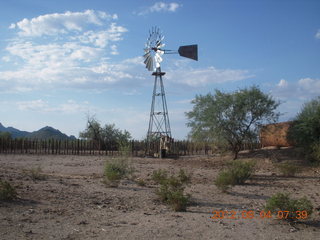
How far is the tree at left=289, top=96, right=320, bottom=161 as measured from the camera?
1767 centimetres

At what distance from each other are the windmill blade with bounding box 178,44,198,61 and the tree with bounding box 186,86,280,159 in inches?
142

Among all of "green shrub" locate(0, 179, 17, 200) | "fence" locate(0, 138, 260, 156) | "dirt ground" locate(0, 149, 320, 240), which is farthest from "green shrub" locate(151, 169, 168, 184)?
"fence" locate(0, 138, 260, 156)

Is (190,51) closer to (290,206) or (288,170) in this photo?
(288,170)

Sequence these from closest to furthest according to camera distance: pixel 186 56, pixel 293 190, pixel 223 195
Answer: pixel 223 195
pixel 293 190
pixel 186 56

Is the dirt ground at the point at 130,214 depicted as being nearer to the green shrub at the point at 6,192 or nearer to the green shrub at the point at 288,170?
the green shrub at the point at 6,192

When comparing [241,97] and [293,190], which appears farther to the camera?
[241,97]

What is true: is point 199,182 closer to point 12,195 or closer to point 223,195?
point 223,195

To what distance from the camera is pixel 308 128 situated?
703 inches

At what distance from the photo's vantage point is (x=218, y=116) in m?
21.0

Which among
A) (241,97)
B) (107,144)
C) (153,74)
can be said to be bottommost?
(107,144)

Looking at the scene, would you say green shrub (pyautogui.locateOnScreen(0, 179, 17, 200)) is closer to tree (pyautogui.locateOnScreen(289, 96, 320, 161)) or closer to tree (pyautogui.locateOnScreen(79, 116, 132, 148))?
tree (pyautogui.locateOnScreen(289, 96, 320, 161))

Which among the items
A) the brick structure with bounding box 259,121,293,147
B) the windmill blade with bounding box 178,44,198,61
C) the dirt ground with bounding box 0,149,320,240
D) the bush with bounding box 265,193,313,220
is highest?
the windmill blade with bounding box 178,44,198,61

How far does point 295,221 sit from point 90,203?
184 inches

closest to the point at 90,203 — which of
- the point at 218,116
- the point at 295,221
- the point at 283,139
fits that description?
the point at 295,221
